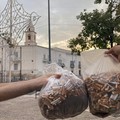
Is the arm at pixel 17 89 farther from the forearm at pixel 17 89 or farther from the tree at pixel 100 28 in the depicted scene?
the tree at pixel 100 28

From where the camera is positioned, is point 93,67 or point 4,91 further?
point 93,67

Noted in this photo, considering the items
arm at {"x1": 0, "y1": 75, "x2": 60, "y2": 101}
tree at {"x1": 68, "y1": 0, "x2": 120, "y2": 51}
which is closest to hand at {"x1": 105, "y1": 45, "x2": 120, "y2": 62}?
arm at {"x1": 0, "y1": 75, "x2": 60, "y2": 101}

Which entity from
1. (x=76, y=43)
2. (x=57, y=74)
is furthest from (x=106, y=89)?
(x=76, y=43)

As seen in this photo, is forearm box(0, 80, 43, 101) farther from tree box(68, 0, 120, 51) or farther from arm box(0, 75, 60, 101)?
tree box(68, 0, 120, 51)

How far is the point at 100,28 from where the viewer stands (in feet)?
52.0

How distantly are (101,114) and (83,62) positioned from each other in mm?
317

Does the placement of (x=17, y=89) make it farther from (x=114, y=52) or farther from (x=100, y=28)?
(x=100, y=28)

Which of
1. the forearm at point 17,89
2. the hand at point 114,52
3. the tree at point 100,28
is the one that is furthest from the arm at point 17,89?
the tree at point 100,28

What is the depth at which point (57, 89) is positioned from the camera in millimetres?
1398

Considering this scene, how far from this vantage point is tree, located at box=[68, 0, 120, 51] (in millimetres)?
15352

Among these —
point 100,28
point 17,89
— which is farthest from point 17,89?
point 100,28

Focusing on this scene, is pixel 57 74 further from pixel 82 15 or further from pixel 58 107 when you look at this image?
pixel 82 15

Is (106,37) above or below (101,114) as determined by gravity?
above

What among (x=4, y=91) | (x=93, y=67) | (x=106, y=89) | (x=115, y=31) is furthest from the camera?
(x=115, y=31)
